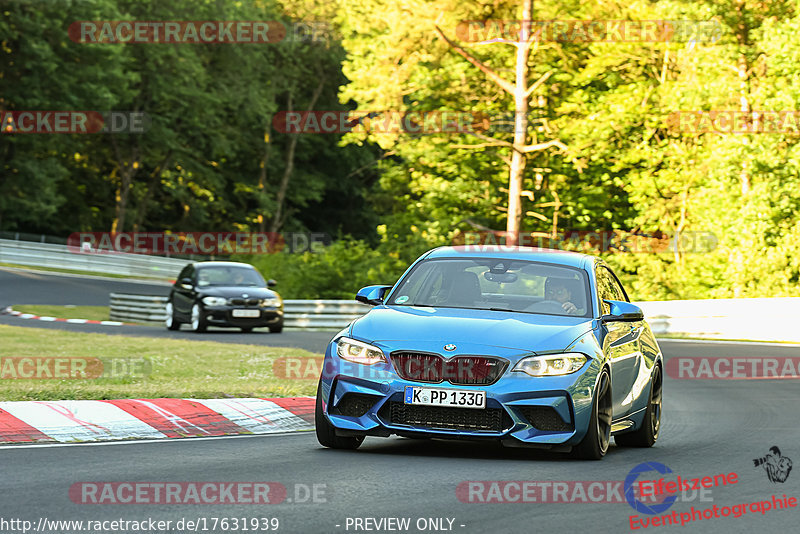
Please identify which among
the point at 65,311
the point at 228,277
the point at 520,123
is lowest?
the point at 65,311

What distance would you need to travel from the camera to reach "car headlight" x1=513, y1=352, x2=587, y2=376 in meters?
9.04

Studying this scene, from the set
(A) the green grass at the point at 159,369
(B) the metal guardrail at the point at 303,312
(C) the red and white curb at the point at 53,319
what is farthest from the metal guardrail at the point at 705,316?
(A) the green grass at the point at 159,369

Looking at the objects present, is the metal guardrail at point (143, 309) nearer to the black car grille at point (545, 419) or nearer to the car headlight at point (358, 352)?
the car headlight at point (358, 352)

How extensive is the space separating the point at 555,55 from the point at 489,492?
126 feet

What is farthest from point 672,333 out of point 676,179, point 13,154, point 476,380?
point 13,154

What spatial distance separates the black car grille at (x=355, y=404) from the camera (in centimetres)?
921

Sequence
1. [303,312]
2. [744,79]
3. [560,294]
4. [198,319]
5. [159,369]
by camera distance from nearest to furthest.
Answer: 1. [560,294]
2. [159,369]
3. [198,319]
4. [303,312]
5. [744,79]

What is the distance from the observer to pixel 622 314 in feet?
33.2

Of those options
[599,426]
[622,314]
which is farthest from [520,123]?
[599,426]

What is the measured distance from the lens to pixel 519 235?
4028cm

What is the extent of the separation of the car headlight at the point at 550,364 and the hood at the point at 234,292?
2063 centimetres

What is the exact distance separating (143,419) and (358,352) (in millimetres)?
2535

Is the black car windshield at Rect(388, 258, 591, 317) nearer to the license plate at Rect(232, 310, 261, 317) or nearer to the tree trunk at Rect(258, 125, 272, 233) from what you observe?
the license plate at Rect(232, 310, 261, 317)

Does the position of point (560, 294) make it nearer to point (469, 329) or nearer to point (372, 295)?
point (469, 329)
